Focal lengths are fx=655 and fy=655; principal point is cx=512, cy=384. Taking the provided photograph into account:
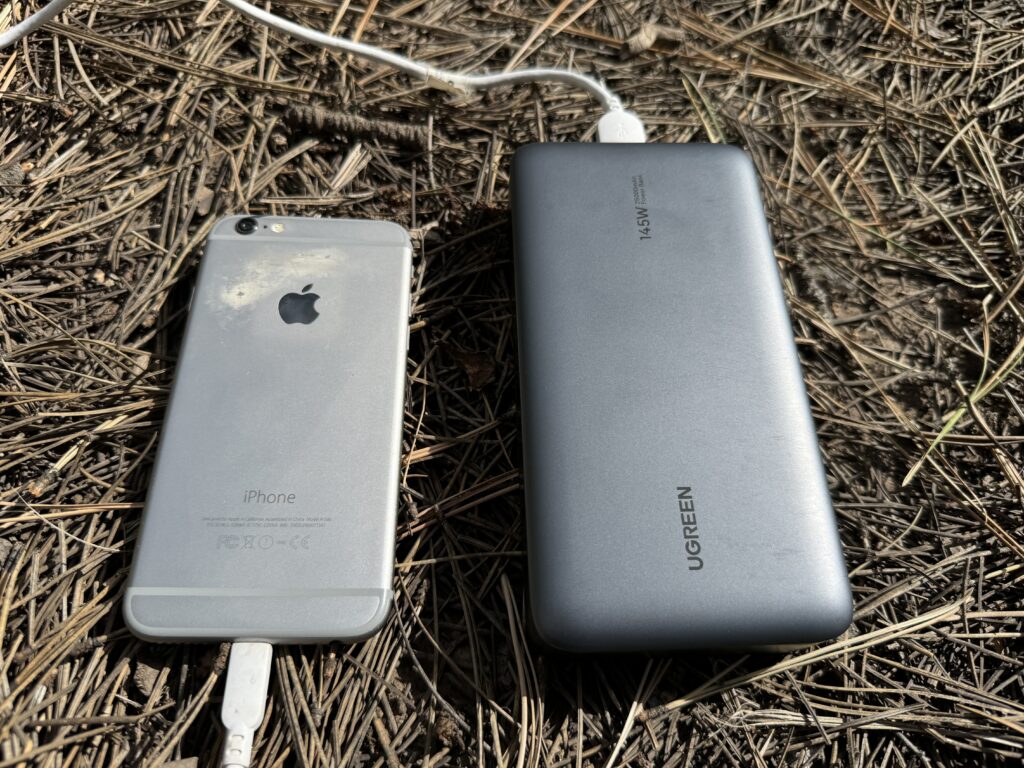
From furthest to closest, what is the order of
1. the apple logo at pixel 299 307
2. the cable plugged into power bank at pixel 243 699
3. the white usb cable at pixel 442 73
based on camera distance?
the white usb cable at pixel 442 73
the apple logo at pixel 299 307
the cable plugged into power bank at pixel 243 699

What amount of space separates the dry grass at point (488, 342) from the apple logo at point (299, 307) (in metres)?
0.21

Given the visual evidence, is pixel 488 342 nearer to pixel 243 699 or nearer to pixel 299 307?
pixel 299 307

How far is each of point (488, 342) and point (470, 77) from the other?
0.66m

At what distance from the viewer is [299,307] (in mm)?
1261

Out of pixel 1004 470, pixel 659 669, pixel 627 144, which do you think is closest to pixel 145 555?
pixel 659 669

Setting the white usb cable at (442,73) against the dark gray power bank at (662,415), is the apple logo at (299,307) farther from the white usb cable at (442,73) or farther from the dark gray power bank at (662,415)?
the white usb cable at (442,73)

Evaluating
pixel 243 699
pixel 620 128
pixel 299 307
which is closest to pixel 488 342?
pixel 299 307

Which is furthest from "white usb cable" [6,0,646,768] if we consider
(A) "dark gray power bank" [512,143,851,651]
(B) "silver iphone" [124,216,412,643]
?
(B) "silver iphone" [124,216,412,643]

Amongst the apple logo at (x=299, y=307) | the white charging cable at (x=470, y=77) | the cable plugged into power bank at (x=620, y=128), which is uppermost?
the white charging cable at (x=470, y=77)

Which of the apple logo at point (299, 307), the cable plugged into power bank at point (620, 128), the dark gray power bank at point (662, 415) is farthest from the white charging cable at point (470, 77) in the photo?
the apple logo at point (299, 307)

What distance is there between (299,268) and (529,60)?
0.82 metres

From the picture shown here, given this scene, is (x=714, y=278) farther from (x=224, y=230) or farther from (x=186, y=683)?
(x=186, y=683)

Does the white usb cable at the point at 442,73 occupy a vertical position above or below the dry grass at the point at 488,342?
above

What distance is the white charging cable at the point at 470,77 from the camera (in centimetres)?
149
